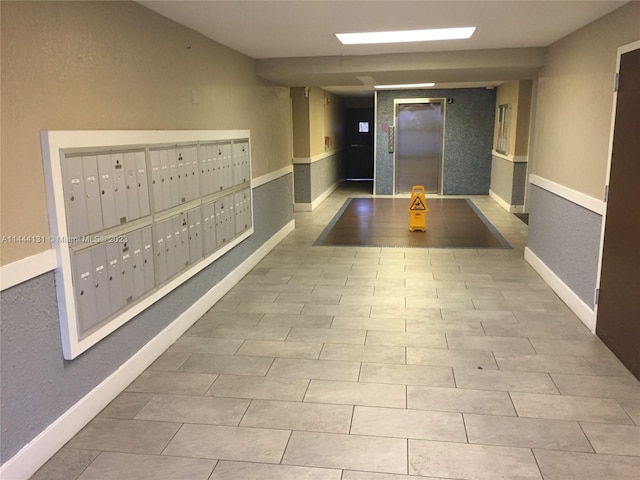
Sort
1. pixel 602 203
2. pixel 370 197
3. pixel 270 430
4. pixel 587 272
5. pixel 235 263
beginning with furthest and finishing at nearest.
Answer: pixel 370 197 < pixel 235 263 < pixel 587 272 < pixel 602 203 < pixel 270 430

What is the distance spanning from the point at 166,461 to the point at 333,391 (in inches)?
39.8

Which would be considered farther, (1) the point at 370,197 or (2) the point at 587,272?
(1) the point at 370,197

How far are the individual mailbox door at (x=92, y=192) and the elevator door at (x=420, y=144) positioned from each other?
29.9 ft

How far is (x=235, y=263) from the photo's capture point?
199 inches

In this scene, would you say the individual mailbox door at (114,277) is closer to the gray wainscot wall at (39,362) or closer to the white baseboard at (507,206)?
the gray wainscot wall at (39,362)

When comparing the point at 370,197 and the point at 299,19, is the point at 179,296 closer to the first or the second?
the point at 299,19

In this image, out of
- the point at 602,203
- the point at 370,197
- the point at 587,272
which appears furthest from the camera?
the point at 370,197

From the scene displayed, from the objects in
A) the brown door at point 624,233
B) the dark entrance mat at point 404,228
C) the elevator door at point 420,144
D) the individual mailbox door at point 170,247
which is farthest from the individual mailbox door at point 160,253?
the elevator door at point 420,144

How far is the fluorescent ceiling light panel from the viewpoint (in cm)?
421

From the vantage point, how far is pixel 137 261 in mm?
3123

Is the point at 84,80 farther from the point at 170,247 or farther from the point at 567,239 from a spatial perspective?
the point at 567,239

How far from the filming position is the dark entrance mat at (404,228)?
6691 millimetres

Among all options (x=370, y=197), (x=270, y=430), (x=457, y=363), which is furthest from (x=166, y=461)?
(x=370, y=197)

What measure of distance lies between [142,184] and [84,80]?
727 millimetres
